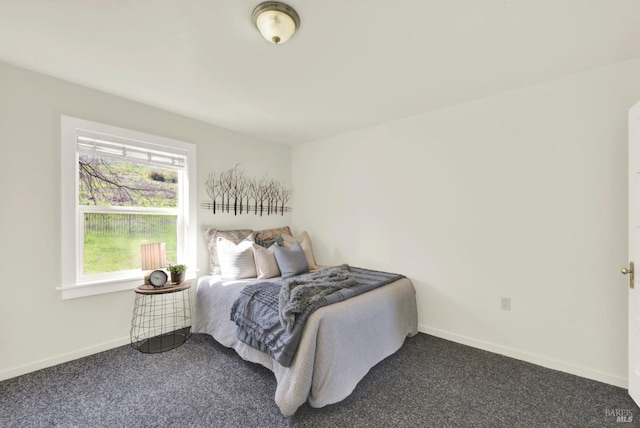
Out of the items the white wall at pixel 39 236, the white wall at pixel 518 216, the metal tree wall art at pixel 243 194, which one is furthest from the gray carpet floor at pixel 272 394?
the metal tree wall art at pixel 243 194

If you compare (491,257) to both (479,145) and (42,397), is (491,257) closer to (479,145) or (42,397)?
(479,145)

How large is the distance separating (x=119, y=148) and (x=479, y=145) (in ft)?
11.2

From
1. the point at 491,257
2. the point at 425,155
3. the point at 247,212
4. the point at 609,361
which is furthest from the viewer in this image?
the point at 247,212

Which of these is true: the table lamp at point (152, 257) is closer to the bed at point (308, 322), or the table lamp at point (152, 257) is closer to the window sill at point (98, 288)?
the window sill at point (98, 288)

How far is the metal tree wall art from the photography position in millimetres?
3416

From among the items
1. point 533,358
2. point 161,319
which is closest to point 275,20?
point 161,319

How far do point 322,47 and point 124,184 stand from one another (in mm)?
2300

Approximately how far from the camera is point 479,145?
2.67 meters

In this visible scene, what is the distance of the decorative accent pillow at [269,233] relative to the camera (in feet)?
11.6

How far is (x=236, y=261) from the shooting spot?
117 inches

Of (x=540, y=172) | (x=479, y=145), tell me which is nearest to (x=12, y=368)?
(x=479, y=145)

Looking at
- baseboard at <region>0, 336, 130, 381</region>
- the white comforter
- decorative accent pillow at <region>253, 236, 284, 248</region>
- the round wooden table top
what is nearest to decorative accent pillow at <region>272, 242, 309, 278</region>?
decorative accent pillow at <region>253, 236, 284, 248</region>

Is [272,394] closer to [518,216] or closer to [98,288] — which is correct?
[98,288]

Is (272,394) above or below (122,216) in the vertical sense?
below
